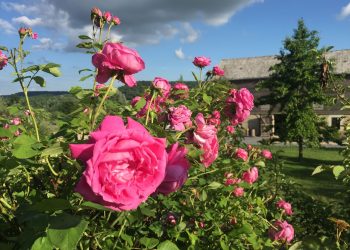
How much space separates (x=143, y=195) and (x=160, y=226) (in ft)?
3.99

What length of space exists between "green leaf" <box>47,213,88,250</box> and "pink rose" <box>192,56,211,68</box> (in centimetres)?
223

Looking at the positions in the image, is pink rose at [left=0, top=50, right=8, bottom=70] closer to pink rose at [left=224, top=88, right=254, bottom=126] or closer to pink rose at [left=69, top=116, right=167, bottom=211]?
pink rose at [left=224, top=88, right=254, bottom=126]

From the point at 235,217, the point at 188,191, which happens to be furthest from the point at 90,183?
the point at 235,217

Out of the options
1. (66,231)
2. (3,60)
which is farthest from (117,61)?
(3,60)

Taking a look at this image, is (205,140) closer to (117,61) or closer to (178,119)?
(178,119)

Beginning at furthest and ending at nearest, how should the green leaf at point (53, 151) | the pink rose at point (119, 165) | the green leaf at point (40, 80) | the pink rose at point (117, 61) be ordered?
1. the green leaf at point (40, 80)
2. the pink rose at point (117, 61)
3. the green leaf at point (53, 151)
4. the pink rose at point (119, 165)

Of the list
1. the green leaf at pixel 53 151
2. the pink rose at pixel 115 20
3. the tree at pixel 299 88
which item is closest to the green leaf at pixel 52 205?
the green leaf at pixel 53 151

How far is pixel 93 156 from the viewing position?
0.82 metres

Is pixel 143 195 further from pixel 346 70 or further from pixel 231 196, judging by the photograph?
pixel 346 70

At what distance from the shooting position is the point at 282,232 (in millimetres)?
2922

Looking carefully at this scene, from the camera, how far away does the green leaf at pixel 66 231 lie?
84 centimetres

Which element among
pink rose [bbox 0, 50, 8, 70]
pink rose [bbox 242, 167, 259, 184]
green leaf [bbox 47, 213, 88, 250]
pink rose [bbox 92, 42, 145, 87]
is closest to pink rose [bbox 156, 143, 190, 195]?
green leaf [bbox 47, 213, 88, 250]

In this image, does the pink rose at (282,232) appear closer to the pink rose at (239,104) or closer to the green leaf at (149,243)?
the pink rose at (239,104)

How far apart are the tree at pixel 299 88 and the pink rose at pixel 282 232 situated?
1929 cm
